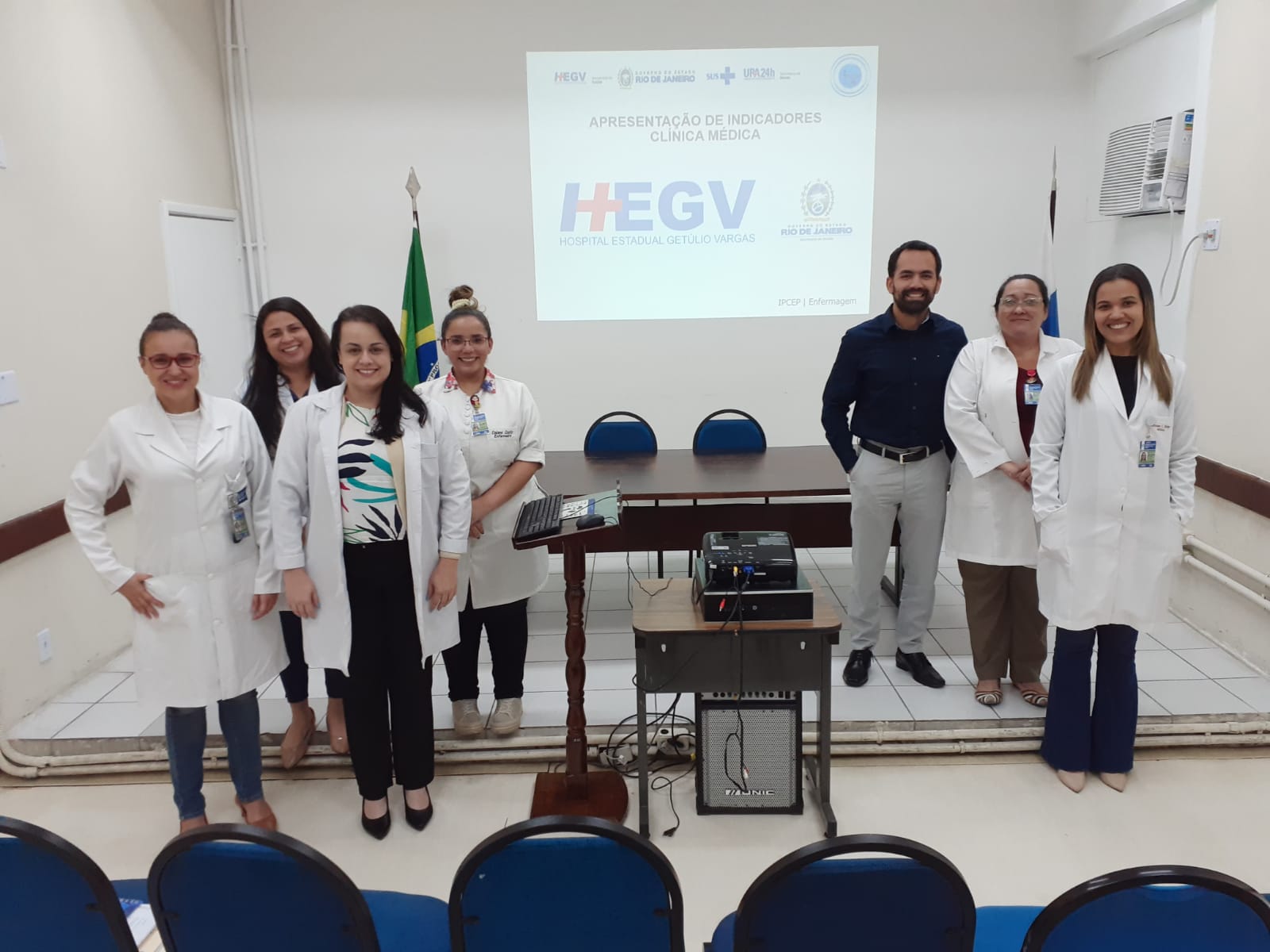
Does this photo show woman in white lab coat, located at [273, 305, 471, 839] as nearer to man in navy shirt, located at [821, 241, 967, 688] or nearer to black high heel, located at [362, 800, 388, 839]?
black high heel, located at [362, 800, 388, 839]

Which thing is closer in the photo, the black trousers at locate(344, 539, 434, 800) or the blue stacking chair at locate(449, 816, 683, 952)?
the blue stacking chair at locate(449, 816, 683, 952)

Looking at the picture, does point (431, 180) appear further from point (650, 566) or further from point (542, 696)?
point (542, 696)

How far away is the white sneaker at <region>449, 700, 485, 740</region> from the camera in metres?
3.01

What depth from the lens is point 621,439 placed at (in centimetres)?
454

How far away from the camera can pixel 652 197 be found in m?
5.12

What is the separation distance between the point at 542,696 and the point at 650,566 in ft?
5.28

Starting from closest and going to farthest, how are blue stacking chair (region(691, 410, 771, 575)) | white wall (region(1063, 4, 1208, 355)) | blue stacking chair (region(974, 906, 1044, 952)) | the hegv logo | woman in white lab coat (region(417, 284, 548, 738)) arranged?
blue stacking chair (region(974, 906, 1044, 952))
woman in white lab coat (region(417, 284, 548, 738))
white wall (region(1063, 4, 1208, 355))
blue stacking chair (region(691, 410, 771, 575))
the hegv logo

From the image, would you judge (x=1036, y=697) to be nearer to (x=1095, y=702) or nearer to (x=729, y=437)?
(x=1095, y=702)

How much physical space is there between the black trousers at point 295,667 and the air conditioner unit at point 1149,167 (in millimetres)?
4336

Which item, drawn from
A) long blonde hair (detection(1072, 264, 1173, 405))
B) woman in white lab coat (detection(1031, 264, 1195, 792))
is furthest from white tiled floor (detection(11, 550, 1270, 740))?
long blonde hair (detection(1072, 264, 1173, 405))

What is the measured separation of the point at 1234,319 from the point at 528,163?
147 inches

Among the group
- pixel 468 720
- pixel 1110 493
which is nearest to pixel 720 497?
pixel 468 720

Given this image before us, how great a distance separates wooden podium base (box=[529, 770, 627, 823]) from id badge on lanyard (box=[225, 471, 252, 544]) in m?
1.20

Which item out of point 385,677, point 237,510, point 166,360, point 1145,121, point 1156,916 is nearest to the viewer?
point 1156,916
